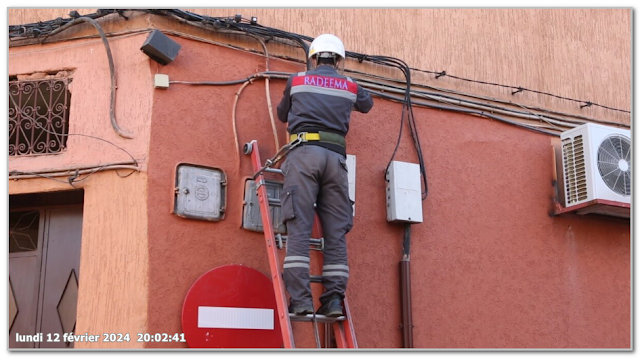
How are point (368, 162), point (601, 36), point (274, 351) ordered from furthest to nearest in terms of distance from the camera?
1. point (601, 36)
2. point (368, 162)
3. point (274, 351)

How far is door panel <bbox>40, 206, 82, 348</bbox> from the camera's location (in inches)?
263

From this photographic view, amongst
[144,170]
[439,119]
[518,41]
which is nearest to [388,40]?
[439,119]

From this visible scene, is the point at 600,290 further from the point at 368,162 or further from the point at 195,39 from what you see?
the point at 195,39

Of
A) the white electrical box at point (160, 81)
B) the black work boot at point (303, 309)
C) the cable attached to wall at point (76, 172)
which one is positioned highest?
the white electrical box at point (160, 81)

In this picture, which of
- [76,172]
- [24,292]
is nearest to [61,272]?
[24,292]

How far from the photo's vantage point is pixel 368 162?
7.02 m

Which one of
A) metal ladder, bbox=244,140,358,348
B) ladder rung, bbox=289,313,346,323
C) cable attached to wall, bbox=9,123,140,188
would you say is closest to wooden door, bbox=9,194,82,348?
cable attached to wall, bbox=9,123,140,188

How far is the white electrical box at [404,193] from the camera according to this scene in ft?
22.4

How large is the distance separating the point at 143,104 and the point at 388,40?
2186mm

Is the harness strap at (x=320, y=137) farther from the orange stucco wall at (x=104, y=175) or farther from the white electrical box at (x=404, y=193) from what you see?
the orange stucco wall at (x=104, y=175)

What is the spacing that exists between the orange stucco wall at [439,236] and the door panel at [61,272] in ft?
3.41

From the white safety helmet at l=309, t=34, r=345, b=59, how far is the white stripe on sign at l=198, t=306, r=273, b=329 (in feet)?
6.15

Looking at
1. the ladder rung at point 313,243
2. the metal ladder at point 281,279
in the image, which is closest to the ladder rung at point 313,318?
the metal ladder at point 281,279

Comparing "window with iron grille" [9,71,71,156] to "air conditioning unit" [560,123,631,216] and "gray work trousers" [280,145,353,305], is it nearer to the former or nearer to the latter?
"gray work trousers" [280,145,353,305]
